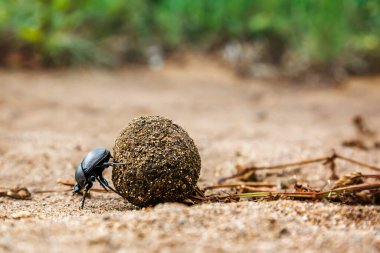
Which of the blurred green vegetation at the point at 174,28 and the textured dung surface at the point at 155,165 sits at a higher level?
the blurred green vegetation at the point at 174,28

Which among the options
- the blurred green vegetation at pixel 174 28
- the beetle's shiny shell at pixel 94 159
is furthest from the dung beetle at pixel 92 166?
the blurred green vegetation at pixel 174 28

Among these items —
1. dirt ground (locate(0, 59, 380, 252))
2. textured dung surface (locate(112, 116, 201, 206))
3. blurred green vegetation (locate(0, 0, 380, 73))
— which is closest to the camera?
dirt ground (locate(0, 59, 380, 252))

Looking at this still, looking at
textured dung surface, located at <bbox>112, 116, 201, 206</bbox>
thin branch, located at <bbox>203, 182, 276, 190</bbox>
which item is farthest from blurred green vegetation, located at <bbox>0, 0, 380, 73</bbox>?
textured dung surface, located at <bbox>112, 116, 201, 206</bbox>

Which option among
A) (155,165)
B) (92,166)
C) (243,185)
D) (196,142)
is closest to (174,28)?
(196,142)

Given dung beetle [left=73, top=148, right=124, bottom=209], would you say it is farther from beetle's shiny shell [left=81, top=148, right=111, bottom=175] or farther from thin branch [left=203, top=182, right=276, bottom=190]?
Answer: thin branch [left=203, top=182, right=276, bottom=190]

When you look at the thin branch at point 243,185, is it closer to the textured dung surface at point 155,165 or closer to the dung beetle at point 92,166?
the textured dung surface at point 155,165

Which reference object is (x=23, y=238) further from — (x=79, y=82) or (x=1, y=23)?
(x=1, y=23)
